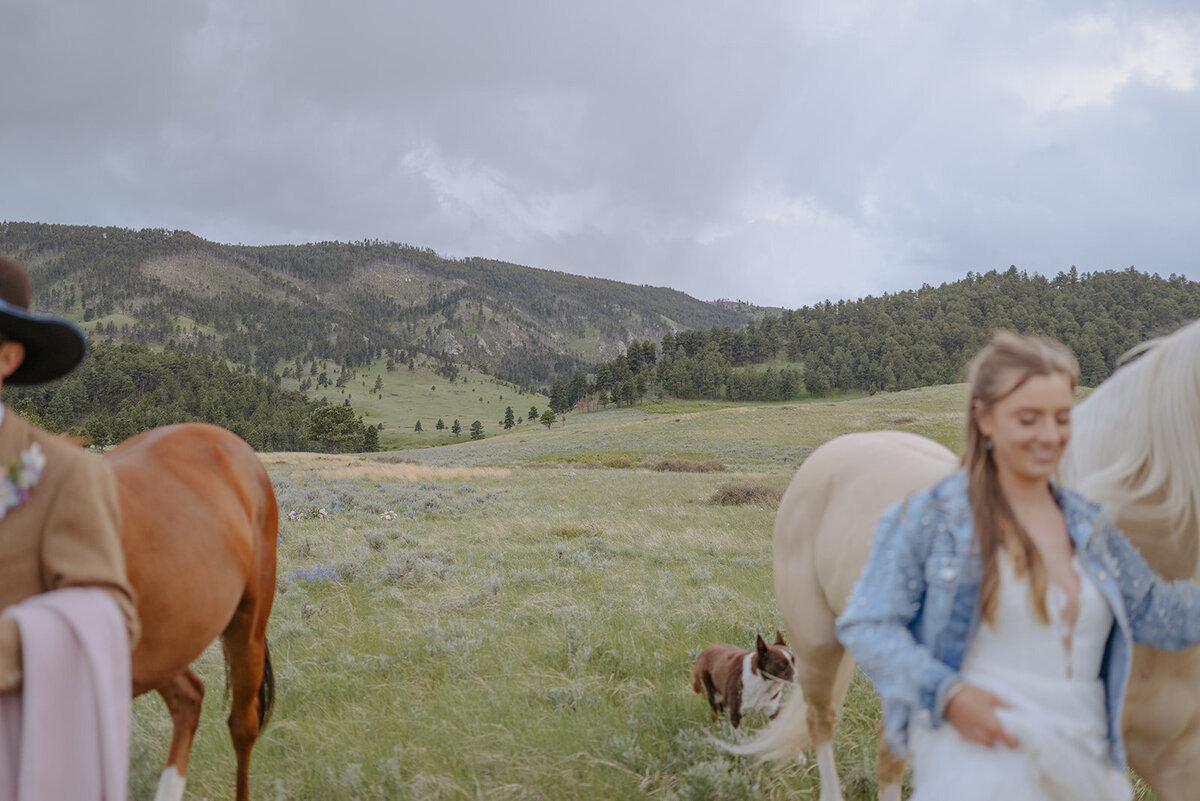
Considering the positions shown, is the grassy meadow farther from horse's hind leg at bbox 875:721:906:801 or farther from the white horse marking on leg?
horse's hind leg at bbox 875:721:906:801

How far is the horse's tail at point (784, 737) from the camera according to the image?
3.22 metres

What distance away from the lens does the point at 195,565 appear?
2.37m

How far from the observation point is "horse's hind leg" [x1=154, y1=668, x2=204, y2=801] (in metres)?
2.96

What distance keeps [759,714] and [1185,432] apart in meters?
3.07

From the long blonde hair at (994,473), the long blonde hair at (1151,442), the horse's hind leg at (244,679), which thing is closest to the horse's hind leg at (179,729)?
the horse's hind leg at (244,679)

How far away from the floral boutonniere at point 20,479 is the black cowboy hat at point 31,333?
1.02ft

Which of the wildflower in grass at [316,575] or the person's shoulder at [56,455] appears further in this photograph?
the wildflower in grass at [316,575]

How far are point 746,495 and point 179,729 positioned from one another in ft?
46.9

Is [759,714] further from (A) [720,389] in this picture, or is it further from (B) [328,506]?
(A) [720,389]

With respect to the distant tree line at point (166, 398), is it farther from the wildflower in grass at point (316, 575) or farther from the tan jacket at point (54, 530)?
the tan jacket at point (54, 530)

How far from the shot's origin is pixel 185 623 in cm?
231

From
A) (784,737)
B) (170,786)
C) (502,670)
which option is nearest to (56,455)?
(170,786)

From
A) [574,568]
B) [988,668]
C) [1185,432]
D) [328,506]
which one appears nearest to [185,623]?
[988,668]

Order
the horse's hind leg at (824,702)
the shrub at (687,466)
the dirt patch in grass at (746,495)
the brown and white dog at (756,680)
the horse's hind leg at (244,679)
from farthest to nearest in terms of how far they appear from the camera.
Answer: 1. the shrub at (687,466)
2. the dirt patch in grass at (746,495)
3. the brown and white dog at (756,680)
4. the horse's hind leg at (244,679)
5. the horse's hind leg at (824,702)
